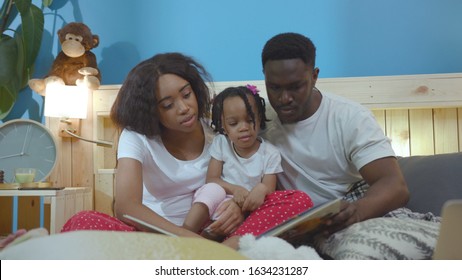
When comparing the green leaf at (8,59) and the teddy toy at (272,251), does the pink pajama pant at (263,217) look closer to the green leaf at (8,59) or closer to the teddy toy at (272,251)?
the teddy toy at (272,251)

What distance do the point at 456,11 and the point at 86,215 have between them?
1874mm

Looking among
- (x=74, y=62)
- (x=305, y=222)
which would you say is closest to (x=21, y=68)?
(x=74, y=62)

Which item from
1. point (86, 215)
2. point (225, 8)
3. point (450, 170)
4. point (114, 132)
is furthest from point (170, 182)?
point (225, 8)

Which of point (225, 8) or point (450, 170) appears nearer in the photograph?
point (450, 170)

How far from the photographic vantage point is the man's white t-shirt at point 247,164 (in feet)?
4.47

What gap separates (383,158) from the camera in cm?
123

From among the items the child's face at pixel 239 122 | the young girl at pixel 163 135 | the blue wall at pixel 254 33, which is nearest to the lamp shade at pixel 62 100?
the blue wall at pixel 254 33

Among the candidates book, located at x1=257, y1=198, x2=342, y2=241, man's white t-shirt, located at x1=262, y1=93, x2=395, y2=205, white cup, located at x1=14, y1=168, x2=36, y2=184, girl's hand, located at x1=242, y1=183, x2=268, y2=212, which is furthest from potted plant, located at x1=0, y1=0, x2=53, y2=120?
book, located at x1=257, y1=198, x2=342, y2=241

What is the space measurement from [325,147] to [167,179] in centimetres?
46

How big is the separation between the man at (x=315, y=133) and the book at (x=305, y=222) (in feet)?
1.26

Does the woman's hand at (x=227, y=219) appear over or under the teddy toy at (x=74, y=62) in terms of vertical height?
under

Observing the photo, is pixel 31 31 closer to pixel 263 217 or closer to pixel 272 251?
pixel 263 217
